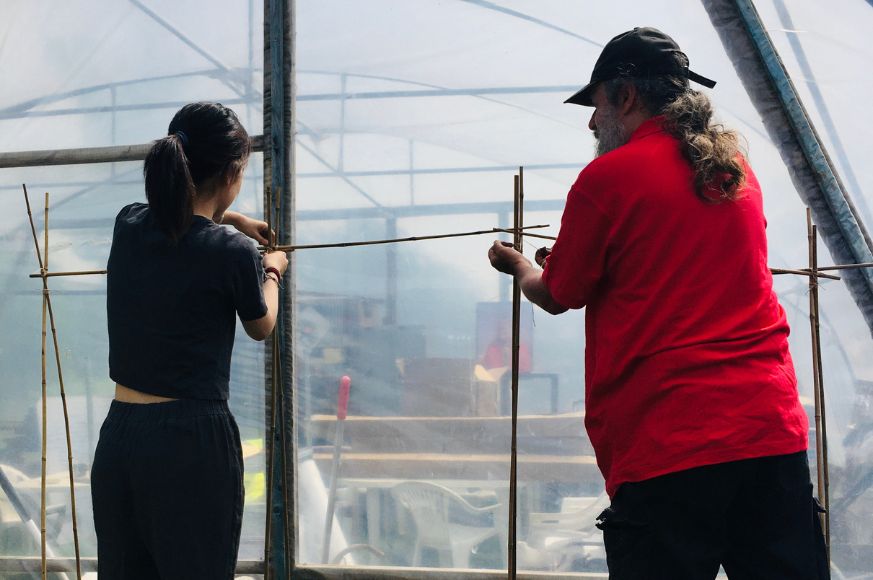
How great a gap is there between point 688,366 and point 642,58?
0.49 m

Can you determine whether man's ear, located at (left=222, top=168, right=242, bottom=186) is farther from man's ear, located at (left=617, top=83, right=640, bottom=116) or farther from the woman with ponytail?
man's ear, located at (left=617, top=83, right=640, bottom=116)

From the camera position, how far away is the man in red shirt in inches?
47.3

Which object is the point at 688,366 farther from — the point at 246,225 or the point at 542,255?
the point at 246,225

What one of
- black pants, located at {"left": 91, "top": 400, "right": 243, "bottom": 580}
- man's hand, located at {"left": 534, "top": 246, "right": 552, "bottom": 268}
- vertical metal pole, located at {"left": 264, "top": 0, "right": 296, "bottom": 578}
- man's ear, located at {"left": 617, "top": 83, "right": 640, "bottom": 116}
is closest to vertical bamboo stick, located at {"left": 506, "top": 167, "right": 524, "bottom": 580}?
man's hand, located at {"left": 534, "top": 246, "right": 552, "bottom": 268}

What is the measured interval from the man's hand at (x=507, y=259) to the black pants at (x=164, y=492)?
559 millimetres

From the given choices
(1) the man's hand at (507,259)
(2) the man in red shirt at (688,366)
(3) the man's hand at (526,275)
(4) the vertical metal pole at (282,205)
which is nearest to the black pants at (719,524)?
(2) the man in red shirt at (688,366)

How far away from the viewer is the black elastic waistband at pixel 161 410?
52.2 inches

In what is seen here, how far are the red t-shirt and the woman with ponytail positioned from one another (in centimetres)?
55

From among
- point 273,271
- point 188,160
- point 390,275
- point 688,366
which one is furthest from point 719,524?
point 390,275

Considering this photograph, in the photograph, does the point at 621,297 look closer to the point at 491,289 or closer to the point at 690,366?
the point at 690,366

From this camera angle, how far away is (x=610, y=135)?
4.58ft

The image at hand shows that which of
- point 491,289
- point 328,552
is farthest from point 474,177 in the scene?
point 328,552

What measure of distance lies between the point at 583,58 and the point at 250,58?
0.87 m

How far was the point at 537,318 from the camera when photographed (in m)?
2.16
